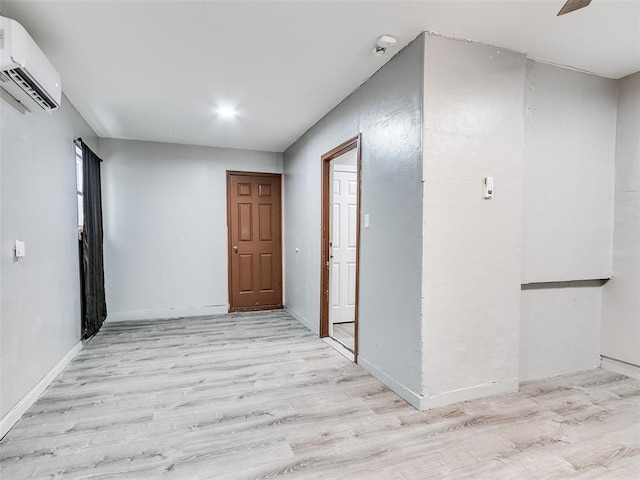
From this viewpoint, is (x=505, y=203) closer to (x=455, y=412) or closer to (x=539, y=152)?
(x=539, y=152)

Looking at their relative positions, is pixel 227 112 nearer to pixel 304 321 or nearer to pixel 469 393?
pixel 304 321

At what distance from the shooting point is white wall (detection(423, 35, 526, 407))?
7.04 feet

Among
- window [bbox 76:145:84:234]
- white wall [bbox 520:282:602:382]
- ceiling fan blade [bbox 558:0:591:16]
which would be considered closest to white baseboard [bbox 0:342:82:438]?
window [bbox 76:145:84:234]

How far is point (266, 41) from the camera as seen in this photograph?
2156 millimetres

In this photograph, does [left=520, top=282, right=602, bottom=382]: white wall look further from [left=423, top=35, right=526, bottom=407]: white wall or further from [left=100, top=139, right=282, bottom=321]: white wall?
[left=100, top=139, right=282, bottom=321]: white wall

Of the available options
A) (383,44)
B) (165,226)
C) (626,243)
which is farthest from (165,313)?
(626,243)

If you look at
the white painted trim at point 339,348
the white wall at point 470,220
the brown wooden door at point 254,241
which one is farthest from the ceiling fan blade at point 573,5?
the brown wooden door at point 254,241

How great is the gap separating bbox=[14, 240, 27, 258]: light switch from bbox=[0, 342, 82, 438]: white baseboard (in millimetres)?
938

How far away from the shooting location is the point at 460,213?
2215 millimetres

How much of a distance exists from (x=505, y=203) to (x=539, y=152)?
24.8 inches

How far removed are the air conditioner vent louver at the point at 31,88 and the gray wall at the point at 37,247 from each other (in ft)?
0.49

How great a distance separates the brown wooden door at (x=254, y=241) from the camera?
4949mm

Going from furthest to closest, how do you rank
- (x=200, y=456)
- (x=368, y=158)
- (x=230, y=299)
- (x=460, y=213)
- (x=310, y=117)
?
(x=230, y=299) → (x=310, y=117) → (x=368, y=158) → (x=460, y=213) → (x=200, y=456)

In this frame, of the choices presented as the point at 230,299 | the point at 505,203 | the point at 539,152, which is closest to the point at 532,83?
the point at 539,152
